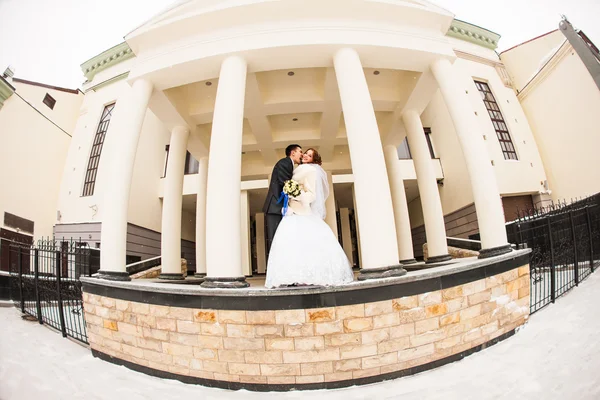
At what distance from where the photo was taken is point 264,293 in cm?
322

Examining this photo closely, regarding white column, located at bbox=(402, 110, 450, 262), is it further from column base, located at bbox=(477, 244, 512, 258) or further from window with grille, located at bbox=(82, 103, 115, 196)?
window with grille, located at bbox=(82, 103, 115, 196)

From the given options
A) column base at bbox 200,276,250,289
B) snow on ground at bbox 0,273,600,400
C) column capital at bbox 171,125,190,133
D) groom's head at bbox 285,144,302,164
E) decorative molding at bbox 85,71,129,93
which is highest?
decorative molding at bbox 85,71,129,93

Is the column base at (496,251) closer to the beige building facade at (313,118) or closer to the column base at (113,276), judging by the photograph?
the beige building facade at (313,118)

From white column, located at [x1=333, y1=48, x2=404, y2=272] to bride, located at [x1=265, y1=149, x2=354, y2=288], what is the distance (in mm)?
701

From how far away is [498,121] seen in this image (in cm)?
1195

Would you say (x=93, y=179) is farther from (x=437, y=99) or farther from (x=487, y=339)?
(x=437, y=99)

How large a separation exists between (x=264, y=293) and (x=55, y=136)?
488 inches

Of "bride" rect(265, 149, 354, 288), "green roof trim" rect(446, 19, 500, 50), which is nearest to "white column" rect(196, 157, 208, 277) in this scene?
"bride" rect(265, 149, 354, 288)

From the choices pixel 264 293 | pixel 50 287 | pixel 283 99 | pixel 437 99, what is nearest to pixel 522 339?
pixel 264 293

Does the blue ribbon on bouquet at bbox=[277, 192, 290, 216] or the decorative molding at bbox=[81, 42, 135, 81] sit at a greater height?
the decorative molding at bbox=[81, 42, 135, 81]

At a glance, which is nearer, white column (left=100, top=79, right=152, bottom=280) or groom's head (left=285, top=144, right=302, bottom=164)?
groom's head (left=285, top=144, right=302, bottom=164)

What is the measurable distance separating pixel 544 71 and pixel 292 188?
28.4 feet

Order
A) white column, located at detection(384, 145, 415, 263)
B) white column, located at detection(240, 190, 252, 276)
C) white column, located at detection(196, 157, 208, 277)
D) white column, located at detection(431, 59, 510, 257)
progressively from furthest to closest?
white column, located at detection(240, 190, 252, 276)
white column, located at detection(196, 157, 208, 277)
white column, located at detection(384, 145, 415, 263)
white column, located at detection(431, 59, 510, 257)

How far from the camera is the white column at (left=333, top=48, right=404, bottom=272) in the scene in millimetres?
3947
